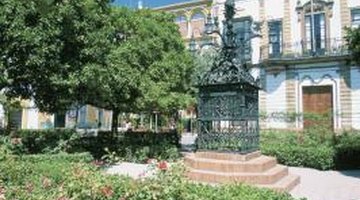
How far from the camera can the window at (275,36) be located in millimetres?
28244

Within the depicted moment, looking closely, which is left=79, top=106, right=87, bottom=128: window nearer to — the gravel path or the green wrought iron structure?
the gravel path

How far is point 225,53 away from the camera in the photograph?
11055mm

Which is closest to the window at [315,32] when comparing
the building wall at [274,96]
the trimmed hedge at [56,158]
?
the building wall at [274,96]

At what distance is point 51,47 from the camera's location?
40.4 feet

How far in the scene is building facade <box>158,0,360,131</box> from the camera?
84.4 feet

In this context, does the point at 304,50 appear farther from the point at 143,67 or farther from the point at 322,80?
the point at 143,67

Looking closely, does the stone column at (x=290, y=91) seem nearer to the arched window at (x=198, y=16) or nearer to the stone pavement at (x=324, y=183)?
the arched window at (x=198, y=16)

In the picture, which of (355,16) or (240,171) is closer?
(240,171)

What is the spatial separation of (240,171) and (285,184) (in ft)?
3.21

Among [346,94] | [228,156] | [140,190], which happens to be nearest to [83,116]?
[346,94]

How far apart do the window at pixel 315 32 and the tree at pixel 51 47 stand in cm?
1655

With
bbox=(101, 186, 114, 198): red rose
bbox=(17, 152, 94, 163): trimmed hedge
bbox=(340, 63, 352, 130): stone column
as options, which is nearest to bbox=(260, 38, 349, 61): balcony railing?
bbox=(340, 63, 352, 130): stone column

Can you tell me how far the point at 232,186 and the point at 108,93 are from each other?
7488 millimetres

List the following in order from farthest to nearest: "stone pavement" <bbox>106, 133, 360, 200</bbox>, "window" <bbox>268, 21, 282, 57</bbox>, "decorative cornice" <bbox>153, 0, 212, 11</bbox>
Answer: "decorative cornice" <bbox>153, 0, 212, 11</bbox>, "window" <bbox>268, 21, 282, 57</bbox>, "stone pavement" <bbox>106, 133, 360, 200</bbox>
